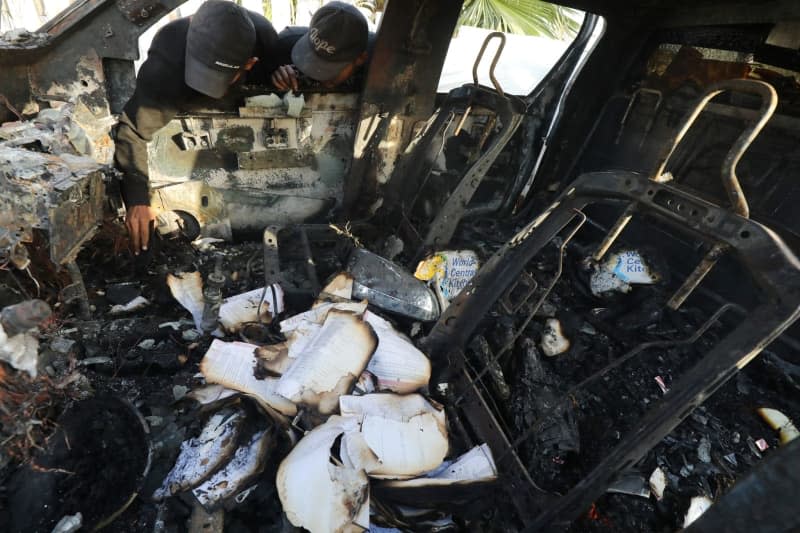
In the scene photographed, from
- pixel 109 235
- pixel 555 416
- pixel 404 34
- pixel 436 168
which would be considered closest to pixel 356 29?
pixel 404 34

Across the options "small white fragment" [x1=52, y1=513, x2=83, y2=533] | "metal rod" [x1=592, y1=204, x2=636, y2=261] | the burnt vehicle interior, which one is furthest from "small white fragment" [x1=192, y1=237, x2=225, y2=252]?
"metal rod" [x1=592, y1=204, x2=636, y2=261]

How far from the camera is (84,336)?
7.77 ft

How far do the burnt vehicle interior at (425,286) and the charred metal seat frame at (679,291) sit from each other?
0.01m

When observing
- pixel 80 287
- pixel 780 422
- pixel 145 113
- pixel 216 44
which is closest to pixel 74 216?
pixel 80 287

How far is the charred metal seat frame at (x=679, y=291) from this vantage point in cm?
119

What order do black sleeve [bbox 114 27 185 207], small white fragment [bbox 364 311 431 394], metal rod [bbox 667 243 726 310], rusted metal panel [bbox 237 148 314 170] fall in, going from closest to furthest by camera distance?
metal rod [bbox 667 243 726 310], small white fragment [bbox 364 311 431 394], black sleeve [bbox 114 27 185 207], rusted metal panel [bbox 237 148 314 170]

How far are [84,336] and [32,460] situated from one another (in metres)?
0.90

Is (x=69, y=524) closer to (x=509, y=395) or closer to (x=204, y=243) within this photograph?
(x=509, y=395)

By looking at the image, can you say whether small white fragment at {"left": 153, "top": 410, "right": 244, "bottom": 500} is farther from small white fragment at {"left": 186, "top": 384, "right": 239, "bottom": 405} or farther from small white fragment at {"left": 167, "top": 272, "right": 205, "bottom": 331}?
small white fragment at {"left": 167, "top": 272, "right": 205, "bottom": 331}

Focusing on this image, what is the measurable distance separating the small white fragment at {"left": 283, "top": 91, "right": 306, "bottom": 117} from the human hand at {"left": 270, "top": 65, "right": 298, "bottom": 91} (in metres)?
0.06

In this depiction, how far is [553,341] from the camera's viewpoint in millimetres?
2660

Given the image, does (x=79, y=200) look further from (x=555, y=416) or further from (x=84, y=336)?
(x=555, y=416)

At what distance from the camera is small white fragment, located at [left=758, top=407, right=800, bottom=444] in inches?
92.8

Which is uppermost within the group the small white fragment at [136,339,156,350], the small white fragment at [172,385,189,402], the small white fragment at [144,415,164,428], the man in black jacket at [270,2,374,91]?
the man in black jacket at [270,2,374,91]
